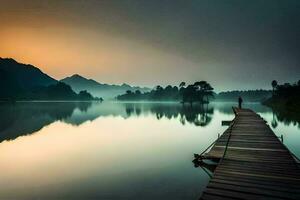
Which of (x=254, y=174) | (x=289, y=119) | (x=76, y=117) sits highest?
(x=254, y=174)

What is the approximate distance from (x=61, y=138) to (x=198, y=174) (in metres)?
19.5

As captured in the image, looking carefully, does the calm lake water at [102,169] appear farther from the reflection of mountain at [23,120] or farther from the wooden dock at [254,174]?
the reflection of mountain at [23,120]

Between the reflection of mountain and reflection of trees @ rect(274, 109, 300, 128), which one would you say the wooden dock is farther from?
reflection of trees @ rect(274, 109, 300, 128)

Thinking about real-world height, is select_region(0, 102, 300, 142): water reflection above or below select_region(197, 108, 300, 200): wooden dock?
below

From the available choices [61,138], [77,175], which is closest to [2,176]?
[77,175]

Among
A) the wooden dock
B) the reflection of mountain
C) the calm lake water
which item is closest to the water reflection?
the reflection of mountain

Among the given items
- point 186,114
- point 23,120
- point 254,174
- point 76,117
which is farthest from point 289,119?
point 23,120

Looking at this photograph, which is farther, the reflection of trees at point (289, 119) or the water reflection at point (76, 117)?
the reflection of trees at point (289, 119)

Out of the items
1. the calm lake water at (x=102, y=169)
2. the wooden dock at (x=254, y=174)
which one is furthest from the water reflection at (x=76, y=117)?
the wooden dock at (x=254, y=174)

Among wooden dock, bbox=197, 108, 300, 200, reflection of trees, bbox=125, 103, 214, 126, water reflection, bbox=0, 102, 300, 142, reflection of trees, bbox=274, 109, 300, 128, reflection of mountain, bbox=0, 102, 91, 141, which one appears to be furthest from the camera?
reflection of trees, bbox=125, 103, 214, 126

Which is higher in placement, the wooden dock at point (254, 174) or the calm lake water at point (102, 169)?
the wooden dock at point (254, 174)

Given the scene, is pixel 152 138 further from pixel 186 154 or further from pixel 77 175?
pixel 77 175

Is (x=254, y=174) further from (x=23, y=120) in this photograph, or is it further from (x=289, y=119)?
(x=23, y=120)

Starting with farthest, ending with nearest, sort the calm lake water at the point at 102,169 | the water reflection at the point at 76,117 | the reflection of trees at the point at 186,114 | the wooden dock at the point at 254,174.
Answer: the reflection of trees at the point at 186,114
the water reflection at the point at 76,117
the calm lake water at the point at 102,169
the wooden dock at the point at 254,174
